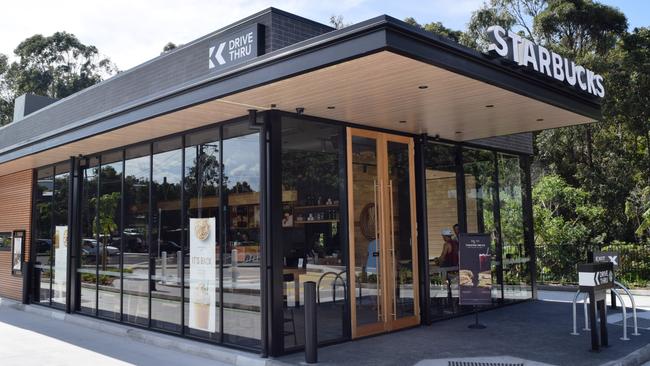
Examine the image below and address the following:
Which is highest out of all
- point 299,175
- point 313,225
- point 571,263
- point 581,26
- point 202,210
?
point 581,26

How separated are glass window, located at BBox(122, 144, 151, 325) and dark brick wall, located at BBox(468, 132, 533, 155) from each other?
6.39 meters

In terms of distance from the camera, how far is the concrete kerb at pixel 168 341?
711 cm

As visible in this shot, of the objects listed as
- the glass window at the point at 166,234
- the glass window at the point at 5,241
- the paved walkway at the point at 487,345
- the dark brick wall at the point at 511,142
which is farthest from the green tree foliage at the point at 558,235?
the glass window at the point at 5,241

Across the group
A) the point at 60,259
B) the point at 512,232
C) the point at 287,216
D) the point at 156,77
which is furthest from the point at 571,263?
the point at 60,259

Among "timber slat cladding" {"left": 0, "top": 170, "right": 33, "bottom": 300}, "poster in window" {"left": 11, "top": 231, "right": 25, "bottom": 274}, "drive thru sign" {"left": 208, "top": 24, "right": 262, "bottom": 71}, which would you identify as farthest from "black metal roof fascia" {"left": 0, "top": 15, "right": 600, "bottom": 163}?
"poster in window" {"left": 11, "top": 231, "right": 25, "bottom": 274}

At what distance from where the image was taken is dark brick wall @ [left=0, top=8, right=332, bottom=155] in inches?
294

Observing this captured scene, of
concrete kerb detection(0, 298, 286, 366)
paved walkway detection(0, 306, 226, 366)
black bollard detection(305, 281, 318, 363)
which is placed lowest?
paved walkway detection(0, 306, 226, 366)

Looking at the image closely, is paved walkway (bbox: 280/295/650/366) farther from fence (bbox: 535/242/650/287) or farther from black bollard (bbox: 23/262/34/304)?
black bollard (bbox: 23/262/34/304)

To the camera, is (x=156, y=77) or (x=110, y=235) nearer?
(x=156, y=77)

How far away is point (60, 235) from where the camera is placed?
40.5 feet

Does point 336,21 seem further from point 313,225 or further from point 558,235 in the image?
point 313,225

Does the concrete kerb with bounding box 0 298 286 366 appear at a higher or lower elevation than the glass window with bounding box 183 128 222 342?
lower

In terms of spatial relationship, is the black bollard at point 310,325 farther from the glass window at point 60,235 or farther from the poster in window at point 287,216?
the glass window at point 60,235

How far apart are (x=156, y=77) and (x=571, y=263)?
11809 mm
